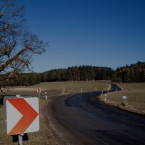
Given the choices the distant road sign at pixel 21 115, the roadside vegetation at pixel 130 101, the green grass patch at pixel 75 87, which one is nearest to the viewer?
the distant road sign at pixel 21 115

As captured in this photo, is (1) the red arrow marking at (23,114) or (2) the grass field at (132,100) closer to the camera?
(1) the red arrow marking at (23,114)

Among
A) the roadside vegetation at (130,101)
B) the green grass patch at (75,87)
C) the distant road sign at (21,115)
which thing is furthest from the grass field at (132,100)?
the green grass patch at (75,87)

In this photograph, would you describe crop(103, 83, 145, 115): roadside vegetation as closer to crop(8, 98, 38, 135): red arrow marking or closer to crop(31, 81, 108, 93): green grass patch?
crop(8, 98, 38, 135): red arrow marking

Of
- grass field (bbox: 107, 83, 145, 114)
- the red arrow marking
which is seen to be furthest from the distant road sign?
grass field (bbox: 107, 83, 145, 114)

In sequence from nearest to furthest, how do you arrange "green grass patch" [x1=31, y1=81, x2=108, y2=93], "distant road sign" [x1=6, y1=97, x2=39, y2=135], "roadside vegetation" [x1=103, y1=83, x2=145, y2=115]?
"distant road sign" [x1=6, y1=97, x2=39, y2=135] < "roadside vegetation" [x1=103, y1=83, x2=145, y2=115] < "green grass patch" [x1=31, y1=81, x2=108, y2=93]

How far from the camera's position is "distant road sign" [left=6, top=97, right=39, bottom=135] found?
10.5 feet

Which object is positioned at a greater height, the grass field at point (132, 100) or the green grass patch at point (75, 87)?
the grass field at point (132, 100)

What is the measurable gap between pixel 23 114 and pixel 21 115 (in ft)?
0.13

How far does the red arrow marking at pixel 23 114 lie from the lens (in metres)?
3.25

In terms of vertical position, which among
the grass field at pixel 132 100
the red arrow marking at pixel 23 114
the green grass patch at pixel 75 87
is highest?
the red arrow marking at pixel 23 114

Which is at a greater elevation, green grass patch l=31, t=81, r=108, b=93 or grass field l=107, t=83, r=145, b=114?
grass field l=107, t=83, r=145, b=114

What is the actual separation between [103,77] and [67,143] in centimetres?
16860

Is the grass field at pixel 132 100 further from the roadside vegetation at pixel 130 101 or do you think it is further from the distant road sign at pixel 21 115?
the distant road sign at pixel 21 115

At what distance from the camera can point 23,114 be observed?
333 centimetres
